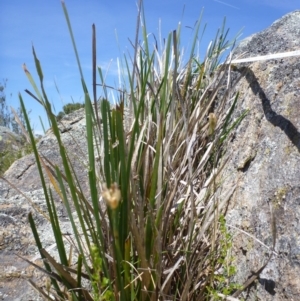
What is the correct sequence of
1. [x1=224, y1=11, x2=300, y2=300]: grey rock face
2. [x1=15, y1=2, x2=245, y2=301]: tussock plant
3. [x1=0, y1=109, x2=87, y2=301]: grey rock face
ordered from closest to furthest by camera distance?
[x1=15, y1=2, x2=245, y2=301]: tussock plant, [x1=224, y1=11, x2=300, y2=300]: grey rock face, [x1=0, y1=109, x2=87, y2=301]: grey rock face

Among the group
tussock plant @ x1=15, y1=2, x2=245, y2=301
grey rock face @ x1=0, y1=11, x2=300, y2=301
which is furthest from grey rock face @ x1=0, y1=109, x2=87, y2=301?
tussock plant @ x1=15, y1=2, x2=245, y2=301

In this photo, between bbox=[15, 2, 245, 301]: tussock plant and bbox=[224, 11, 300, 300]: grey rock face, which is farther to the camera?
bbox=[224, 11, 300, 300]: grey rock face

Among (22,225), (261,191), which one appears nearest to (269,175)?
(261,191)

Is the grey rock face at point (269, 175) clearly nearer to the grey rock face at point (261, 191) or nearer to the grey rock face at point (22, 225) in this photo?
the grey rock face at point (261, 191)

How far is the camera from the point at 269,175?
4.33ft

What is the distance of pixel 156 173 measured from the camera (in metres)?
1.16

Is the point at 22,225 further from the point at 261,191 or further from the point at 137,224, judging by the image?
the point at 261,191

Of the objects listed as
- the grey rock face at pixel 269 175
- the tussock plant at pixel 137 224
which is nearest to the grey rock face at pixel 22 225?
the tussock plant at pixel 137 224

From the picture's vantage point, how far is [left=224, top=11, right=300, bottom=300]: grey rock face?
1109 mm

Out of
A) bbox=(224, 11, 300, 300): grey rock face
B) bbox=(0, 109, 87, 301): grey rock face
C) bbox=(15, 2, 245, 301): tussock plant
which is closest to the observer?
bbox=(15, 2, 245, 301): tussock plant

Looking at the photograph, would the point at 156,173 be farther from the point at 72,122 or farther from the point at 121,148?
the point at 72,122

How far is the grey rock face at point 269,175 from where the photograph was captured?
111 centimetres

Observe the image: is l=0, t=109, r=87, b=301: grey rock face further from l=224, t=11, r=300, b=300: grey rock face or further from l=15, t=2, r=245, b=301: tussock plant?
l=224, t=11, r=300, b=300: grey rock face

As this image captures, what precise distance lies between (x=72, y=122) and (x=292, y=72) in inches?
71.9
